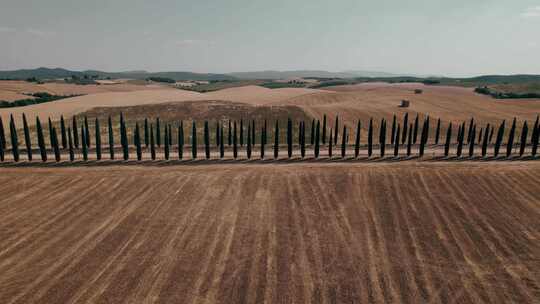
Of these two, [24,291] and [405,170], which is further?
[405,170]

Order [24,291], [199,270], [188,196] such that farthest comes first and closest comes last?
[188,196] → [199,270] → [24,291]

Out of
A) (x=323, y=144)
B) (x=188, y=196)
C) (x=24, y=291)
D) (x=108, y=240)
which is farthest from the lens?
(x=323, y=144)

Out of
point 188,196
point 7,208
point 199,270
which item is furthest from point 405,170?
point 7,208

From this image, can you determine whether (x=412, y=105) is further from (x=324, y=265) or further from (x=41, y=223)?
(x=41, y=223)

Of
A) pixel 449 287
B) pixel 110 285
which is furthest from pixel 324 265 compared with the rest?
pixel 110 285

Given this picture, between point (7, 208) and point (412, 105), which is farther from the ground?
point (412, 105)

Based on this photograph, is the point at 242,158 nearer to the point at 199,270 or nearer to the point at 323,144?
the point at 323,144
